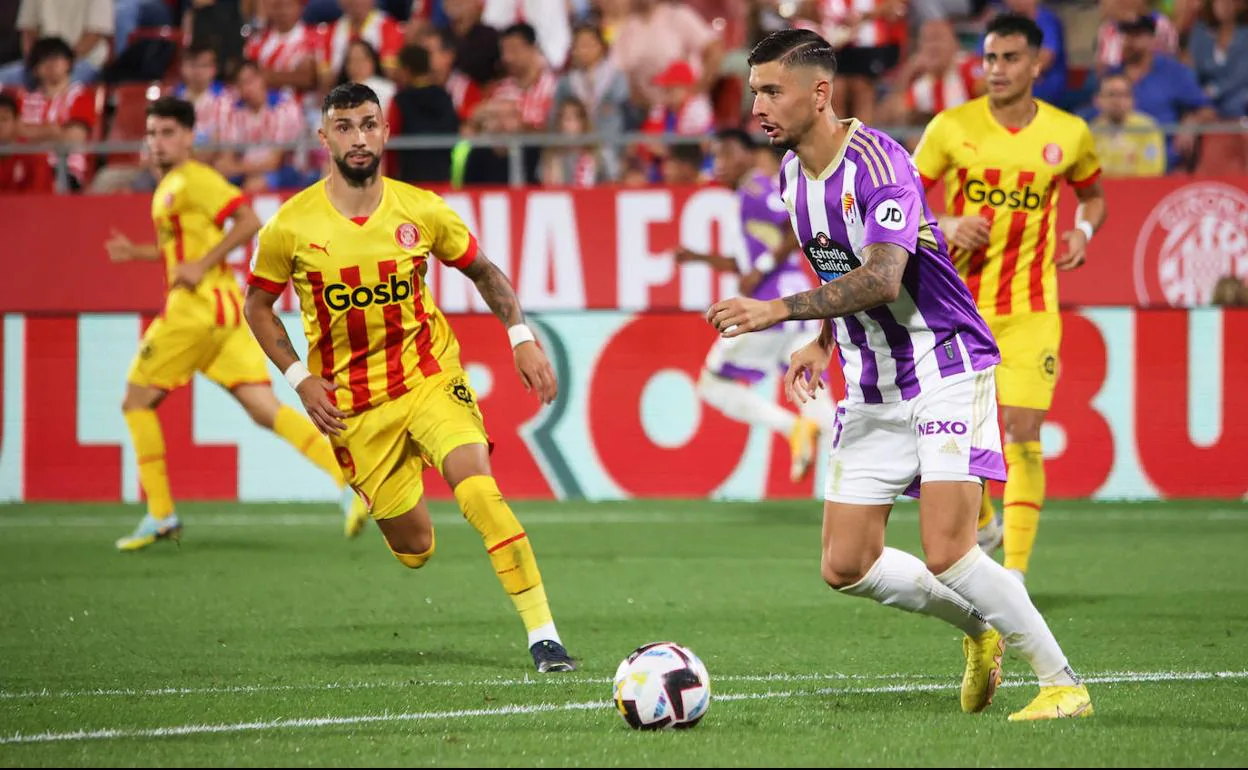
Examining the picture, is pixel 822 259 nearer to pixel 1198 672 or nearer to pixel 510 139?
pixel 1198 672

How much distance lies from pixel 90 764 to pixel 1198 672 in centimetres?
381

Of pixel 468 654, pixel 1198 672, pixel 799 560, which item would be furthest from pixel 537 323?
pixel 1198 672

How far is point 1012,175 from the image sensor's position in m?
8.20

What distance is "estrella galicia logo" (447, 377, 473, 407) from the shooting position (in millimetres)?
7074

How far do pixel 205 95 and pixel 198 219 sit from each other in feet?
18.3

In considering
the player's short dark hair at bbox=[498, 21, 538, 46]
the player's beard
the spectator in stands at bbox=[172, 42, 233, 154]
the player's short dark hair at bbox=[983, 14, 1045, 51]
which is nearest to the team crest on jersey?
the player's beard

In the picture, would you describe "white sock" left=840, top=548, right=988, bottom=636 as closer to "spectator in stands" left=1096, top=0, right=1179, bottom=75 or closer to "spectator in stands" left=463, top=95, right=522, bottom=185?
"spectator in stands" left=463, top=95, right=522, bottom=185

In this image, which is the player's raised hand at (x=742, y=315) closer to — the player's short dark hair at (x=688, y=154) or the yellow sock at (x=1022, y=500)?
the yellow sock at (x=1022, y=500)

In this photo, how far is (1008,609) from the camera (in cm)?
543

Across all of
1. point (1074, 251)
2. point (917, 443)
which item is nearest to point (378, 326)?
point (917, 443)

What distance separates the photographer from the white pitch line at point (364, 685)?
6168mm

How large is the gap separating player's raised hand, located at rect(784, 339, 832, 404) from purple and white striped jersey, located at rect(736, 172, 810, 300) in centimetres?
665

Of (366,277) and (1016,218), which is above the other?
(1016,218)

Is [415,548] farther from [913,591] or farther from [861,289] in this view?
[861,289]
